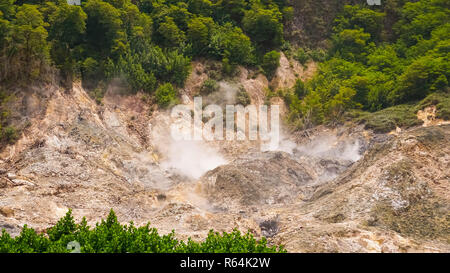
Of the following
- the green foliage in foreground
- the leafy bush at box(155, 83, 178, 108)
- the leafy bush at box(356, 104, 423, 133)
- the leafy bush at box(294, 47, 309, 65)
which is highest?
the leafy bush at box(294, 47, 309, 65)

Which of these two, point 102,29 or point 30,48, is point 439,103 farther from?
point 30,48

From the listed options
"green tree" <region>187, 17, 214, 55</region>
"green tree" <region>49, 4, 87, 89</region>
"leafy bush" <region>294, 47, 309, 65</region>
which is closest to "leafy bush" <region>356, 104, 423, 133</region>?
"leafy bush" <region>294, 47, 309, 65</region>

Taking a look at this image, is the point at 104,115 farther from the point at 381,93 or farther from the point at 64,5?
the point at 381,93

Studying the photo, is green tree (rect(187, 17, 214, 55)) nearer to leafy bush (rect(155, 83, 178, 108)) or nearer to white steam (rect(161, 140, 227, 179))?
leafy bush (rect(155, 83, 178, 108))

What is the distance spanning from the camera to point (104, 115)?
26.1 m

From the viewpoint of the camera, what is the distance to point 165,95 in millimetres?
28516

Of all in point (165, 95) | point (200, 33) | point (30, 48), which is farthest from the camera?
point (200, 33)

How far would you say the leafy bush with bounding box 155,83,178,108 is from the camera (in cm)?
2819

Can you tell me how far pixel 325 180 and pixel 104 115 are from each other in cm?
1186

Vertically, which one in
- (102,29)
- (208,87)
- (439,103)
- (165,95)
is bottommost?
(439,103)

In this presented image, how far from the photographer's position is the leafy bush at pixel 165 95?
92.5 feet

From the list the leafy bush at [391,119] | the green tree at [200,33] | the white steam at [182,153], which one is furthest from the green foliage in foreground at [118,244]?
the green tree at [200,33]

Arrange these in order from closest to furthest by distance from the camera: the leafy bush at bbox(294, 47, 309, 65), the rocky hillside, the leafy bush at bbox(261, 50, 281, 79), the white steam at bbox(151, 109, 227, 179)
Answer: the rocky hillside → the white steam at bbox(151, 109, 227, 179) → the leafy bush at bbox(261, 50, 281, 79) → the leafy bush at bbox(294, 47, 309, 65)

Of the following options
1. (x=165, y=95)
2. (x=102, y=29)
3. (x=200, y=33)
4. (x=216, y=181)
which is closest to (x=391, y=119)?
(x=216, y=181)
